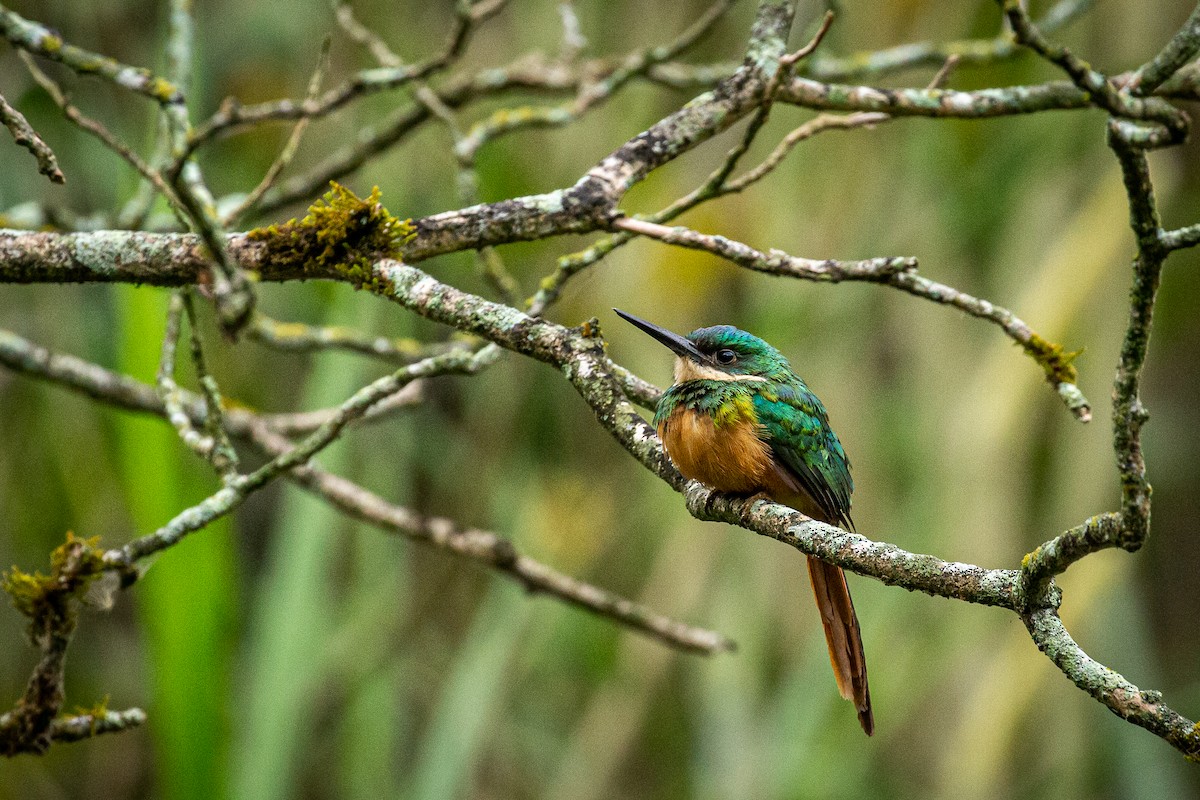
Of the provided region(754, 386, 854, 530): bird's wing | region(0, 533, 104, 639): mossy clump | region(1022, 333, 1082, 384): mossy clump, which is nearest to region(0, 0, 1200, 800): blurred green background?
region(754, 386, 854, 530): bird's wing

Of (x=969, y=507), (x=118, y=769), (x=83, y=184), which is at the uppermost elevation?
(x=83, y=184)

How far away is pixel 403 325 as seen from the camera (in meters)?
4.30

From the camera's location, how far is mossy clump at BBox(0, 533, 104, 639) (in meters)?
1.66

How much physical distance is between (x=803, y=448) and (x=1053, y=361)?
35.0 inches

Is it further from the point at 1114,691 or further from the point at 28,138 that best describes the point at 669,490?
the point at 1114,691

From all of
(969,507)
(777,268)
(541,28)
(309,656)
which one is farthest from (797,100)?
(541,28)

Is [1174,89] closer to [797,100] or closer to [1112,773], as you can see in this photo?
[797,100]

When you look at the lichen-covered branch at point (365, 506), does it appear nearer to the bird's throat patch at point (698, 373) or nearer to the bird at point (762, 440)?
the bird at point (762, 440)

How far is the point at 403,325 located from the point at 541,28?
4.40 feet

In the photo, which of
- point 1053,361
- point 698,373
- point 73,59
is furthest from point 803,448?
point 73,59

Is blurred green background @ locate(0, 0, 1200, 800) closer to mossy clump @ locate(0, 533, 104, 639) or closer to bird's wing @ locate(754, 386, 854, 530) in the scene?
bird's wing @ locate(754, 386, 854, 530)

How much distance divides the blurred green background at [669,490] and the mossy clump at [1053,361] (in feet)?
7.53

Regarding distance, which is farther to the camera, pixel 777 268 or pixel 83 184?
pixel 83 184

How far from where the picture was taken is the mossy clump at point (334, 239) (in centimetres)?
159
